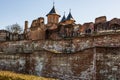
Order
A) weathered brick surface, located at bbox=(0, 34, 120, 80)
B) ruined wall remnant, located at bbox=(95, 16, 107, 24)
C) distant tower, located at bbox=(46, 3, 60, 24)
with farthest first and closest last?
distant tower, located at bbox=(46, 3, 60, 24) < ruined wall remnant, located at bbox=(95, 16, 107, 24) < weathered brick surface, located at bbox=(0, 34, 120, 80)

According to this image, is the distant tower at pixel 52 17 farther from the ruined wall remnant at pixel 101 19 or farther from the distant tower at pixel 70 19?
the ruined wall remnant at pixel 101 19

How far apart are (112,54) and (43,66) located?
6.02m

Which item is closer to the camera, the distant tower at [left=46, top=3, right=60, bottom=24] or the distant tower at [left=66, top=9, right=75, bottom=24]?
the distant tower at [left=46, top=3, right=60, bottom=24]

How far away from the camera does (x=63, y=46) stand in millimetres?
22797

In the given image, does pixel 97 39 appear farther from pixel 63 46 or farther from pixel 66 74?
pixel 66 74

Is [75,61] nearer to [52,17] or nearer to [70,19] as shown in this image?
[52,17]

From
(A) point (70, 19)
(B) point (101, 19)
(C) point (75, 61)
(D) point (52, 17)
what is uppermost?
(D) point (52, 17)

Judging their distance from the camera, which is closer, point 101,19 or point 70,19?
point 101,19

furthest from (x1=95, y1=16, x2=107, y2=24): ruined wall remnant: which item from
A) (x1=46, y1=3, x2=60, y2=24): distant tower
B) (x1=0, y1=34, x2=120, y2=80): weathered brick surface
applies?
(x1=46, y1=3, x2=60, y2=24): distant tower

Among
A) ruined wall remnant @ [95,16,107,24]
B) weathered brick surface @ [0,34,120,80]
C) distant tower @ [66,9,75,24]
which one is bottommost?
weathered brick surface @ [0,34,120,80]

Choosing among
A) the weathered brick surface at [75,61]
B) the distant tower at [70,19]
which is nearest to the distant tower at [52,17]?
the distant tower at [70,19]

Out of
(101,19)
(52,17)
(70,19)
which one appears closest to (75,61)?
(101,19)

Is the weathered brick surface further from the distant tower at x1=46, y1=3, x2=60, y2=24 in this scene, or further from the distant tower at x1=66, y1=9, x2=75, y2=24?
the distant tower at x1=66, y1=9, x2=75, y2=24

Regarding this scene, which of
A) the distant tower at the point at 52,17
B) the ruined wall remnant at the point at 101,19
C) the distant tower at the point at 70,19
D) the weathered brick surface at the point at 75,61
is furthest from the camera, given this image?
the distant tower at the point at 70,19
